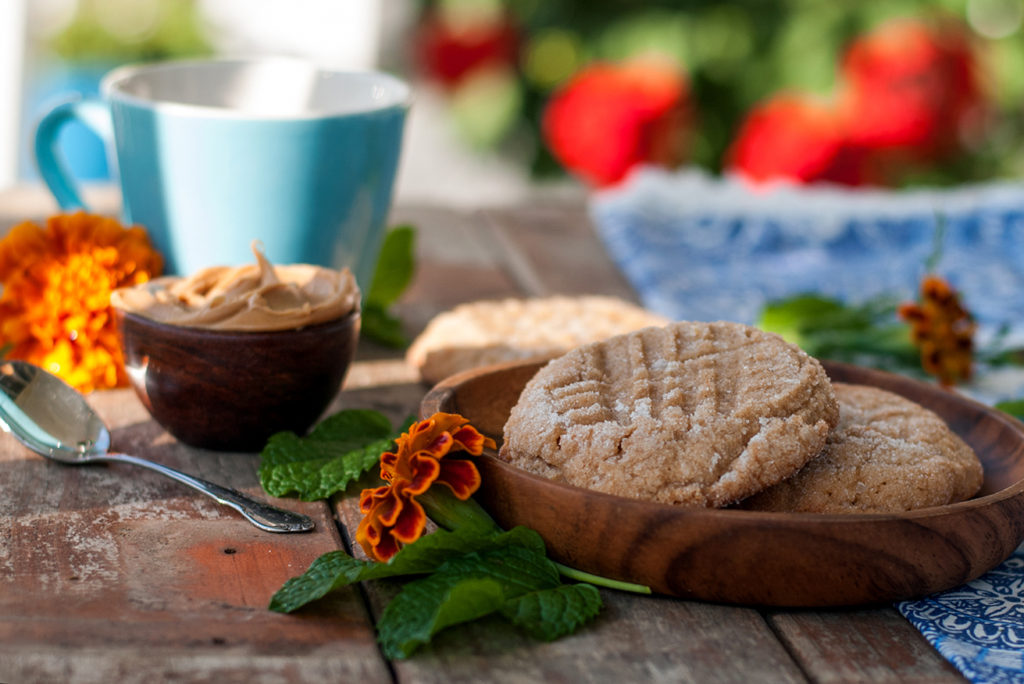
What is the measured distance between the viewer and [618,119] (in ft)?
8.74

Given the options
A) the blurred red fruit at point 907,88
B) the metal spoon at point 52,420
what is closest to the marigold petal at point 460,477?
the metal spoon at point 52,420

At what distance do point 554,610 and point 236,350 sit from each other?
0.39 meters

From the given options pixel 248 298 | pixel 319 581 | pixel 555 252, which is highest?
pixel 248 298

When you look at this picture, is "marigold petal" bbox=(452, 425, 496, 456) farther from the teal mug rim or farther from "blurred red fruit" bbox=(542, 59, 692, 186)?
"blurred red fruit" bbox=(542, 59, 692, 186)

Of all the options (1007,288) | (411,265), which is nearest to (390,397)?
(411,265)

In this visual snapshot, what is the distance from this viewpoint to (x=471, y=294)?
1584 millimetres

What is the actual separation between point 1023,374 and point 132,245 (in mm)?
1073

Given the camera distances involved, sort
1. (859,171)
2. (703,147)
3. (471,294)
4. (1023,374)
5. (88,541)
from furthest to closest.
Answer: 1. (703,147)
2. (859,171)
3. (471,294)
4. (1023,374)
5. (88,541)

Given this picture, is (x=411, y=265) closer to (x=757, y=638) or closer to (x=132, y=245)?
(x=132, y=245)

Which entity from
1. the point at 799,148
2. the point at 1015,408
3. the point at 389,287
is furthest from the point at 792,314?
the point at 799,148

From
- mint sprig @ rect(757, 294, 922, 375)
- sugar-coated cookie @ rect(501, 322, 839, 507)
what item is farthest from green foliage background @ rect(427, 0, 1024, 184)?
sugar-coated cookie @ rect(501, 322, 839, 507)

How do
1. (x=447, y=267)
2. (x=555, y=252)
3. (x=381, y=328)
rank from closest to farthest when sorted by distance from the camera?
(x=381, y=328)
(x=447, y=267)
(x=555, y=252)

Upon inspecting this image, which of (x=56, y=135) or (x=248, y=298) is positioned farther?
(x=56, y=135)

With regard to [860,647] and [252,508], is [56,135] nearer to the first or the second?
[252,508]
